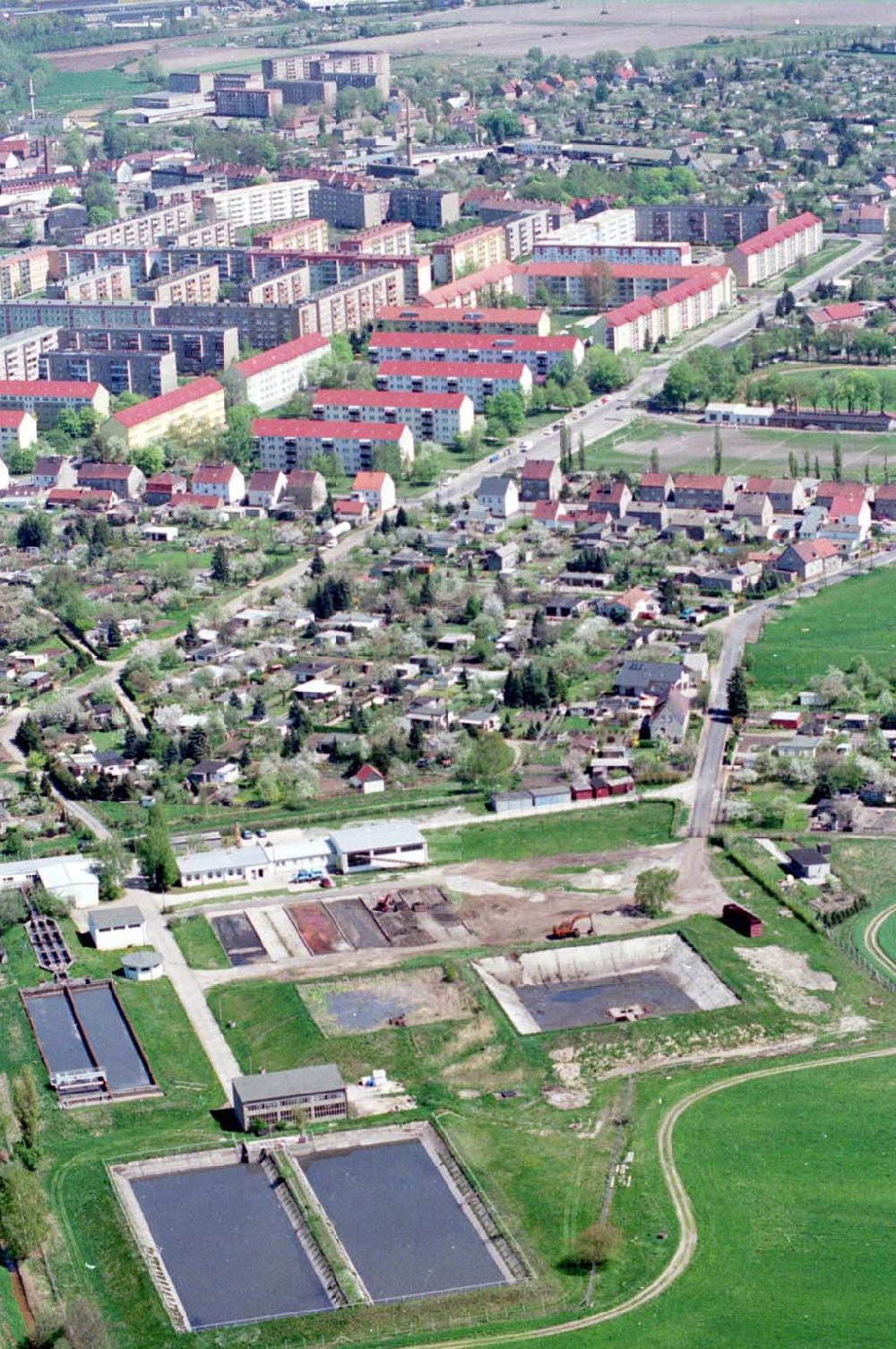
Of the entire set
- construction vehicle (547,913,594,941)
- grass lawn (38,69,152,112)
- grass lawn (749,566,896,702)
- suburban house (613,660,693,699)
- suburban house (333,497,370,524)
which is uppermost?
grass lawn (38,69,152,112)

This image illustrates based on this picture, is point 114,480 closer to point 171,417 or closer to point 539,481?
point 171,417

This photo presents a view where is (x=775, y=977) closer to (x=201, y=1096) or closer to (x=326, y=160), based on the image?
(x=201, y=1096)

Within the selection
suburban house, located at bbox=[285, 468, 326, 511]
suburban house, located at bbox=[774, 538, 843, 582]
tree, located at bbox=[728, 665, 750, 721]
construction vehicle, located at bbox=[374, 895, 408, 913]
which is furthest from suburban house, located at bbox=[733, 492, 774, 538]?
construction vehicle, located at bbox=[374, 895, 408, 913]

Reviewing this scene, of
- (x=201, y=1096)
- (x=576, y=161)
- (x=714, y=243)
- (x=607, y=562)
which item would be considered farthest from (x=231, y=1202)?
(x=576, y=161)

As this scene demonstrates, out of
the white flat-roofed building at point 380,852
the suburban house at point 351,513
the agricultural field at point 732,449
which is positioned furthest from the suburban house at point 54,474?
the white flat-roofed building at point 380,852

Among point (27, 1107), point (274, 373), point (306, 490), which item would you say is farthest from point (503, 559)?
point (27, 1107)

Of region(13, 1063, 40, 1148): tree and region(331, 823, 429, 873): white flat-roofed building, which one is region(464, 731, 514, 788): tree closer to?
region(331, 823, 429, 873): white flat-roofed building
